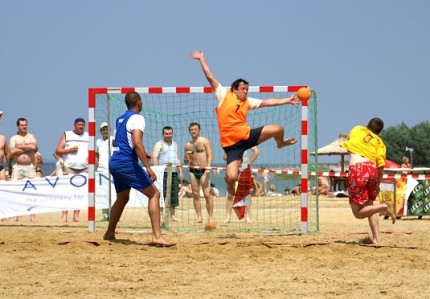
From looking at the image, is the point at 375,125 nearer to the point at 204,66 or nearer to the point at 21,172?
the point at 204,66

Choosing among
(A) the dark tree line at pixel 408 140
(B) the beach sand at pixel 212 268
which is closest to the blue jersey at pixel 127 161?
(B) the beach sand at pixel 212 268

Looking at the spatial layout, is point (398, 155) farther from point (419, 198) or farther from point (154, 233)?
point (154, 233)

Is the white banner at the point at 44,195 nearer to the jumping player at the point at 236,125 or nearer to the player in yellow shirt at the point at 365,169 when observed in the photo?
the jumping player at the point at 236,125

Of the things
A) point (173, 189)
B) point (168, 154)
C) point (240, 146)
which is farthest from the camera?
point (168, 154)

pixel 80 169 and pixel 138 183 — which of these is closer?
pixel 138 183

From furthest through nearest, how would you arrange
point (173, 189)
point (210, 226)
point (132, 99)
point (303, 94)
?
point (173, 189)
point (210, 226)
point (303, 94)
point (132, 99)

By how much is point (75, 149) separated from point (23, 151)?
943 mm

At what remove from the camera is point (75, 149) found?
→ 15.5 m

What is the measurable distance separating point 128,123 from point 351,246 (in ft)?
9.30

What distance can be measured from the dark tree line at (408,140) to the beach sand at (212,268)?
61.7 m

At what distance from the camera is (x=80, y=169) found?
1577 cm

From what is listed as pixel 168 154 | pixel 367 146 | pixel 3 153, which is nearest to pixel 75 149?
pixel 3 153

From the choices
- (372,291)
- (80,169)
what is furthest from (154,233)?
(80,169)

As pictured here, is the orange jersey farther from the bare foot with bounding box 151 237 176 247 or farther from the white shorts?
the white shorts
